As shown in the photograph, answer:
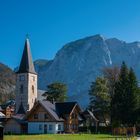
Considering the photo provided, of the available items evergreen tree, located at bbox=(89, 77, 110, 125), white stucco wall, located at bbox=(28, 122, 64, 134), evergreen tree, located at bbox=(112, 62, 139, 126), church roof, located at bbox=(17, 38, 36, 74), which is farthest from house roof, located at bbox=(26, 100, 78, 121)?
church roof, located at bbox=(17, 38, 36, 74)

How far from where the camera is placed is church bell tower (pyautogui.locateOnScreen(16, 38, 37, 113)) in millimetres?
84125

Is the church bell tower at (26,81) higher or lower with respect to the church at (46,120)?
higher

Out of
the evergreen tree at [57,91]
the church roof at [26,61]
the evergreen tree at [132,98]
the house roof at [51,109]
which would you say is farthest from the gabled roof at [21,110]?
the evergreen tree at [132,98]

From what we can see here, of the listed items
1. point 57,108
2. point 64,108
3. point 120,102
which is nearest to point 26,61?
point 57,108

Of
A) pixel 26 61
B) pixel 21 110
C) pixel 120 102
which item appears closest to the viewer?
pixel 120 102

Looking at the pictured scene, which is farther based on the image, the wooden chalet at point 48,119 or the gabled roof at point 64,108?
the gabled roof at point 64,108

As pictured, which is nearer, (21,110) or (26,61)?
(21,110)

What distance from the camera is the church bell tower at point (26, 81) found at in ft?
276

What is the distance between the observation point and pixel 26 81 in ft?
282

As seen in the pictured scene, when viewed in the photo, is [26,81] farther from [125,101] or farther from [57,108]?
[125,101]

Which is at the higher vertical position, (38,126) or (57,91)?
(57,91)

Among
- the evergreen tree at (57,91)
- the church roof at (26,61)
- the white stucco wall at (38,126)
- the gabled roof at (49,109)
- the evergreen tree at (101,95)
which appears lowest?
the white stucco wall at (38,126)

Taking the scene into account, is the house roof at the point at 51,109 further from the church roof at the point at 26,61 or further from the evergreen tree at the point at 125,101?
→ the church roof at the point at 26,61

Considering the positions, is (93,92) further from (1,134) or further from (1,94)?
(1,94)
